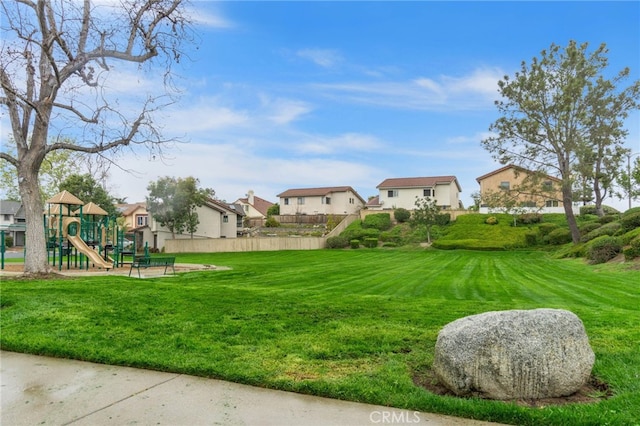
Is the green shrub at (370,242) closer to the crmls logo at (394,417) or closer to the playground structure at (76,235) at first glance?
the playground structure at (76,235)

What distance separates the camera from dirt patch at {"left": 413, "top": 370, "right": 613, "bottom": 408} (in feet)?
12.4

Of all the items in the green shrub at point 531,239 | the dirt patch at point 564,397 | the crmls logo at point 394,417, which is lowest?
the dirt patch at point 564,397

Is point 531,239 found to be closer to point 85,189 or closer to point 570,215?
point 570,215

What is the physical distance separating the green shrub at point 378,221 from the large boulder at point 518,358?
38.5 m

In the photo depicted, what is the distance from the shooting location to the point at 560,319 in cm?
405

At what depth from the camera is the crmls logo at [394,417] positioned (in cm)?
340

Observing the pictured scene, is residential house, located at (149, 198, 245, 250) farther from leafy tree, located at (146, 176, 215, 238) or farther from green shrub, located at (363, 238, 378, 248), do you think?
green shrub, located at (363, 238, 378, 248)

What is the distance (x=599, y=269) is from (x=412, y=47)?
1219 centimetres

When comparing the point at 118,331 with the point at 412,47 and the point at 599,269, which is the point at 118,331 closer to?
the point at 412,47

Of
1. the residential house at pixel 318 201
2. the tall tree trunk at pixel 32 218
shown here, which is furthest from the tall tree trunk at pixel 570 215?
the residential house at pixel 318 201

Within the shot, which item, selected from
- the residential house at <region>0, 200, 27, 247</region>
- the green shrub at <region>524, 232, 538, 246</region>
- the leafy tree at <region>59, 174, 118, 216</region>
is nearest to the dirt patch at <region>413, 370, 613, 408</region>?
the green shrub at <region>524, 232, 538, 246</region>

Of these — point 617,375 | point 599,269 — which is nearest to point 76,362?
point 617,375

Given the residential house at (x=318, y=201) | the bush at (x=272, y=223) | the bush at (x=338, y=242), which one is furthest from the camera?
the residential house at (x=318, y=201)

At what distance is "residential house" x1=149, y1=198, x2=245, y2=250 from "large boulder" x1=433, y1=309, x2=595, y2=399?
4049 cm
